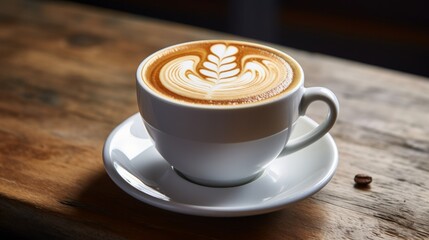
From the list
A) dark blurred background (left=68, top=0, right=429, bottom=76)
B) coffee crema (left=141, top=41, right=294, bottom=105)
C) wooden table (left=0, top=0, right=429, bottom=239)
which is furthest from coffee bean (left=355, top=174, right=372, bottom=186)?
dark blurred background (left=68, top=0, right=429, bottom=76)

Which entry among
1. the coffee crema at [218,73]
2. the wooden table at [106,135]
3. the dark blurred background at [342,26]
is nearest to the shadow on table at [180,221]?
the wooden table at [106,135]

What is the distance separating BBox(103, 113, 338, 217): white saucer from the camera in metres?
0.59

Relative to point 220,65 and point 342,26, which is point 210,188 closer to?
point 220,65

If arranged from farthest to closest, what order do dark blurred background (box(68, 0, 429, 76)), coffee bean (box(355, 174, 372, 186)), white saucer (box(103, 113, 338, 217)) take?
1. dark blurred background (box(68, 0, 429, 76))
2. coffee bean (box(355, 174, 372, 186))
3. white saucer (box(103, 113, 338, 217))

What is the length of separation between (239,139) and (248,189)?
0.08 meters

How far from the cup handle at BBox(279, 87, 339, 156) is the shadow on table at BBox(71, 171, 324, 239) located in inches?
2.8

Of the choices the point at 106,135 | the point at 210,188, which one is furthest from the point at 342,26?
the point at 210,188

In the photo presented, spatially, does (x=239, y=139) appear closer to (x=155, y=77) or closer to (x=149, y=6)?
(x=155, y=77)

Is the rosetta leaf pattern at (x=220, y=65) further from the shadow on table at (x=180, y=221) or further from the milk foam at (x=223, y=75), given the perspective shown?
the shadow on table at (x=180, y=221)

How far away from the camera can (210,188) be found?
654 millimetres

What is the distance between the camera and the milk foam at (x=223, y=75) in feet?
2.03

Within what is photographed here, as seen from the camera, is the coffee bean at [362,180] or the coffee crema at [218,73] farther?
the coffee bean at [362,180]

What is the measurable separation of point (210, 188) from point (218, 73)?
0.13 m

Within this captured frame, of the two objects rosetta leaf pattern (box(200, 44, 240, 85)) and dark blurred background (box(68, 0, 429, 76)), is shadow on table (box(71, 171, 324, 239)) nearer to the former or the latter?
rosetta leaf pattern (box(200, 44, 240, 85))
